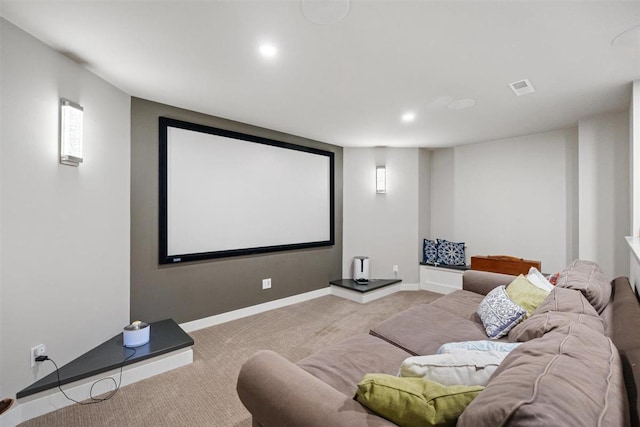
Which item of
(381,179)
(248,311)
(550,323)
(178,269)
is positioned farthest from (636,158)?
Result: (178,269)

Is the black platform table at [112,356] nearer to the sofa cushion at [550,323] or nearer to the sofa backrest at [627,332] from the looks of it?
the sofa cushion at [550,323]

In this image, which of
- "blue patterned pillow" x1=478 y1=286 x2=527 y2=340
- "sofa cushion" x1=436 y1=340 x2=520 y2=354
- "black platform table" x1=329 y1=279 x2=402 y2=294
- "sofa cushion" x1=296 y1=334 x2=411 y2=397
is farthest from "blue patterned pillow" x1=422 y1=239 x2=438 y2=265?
"sofa cushion" x1=436 y1=340 x2=520 y2=354

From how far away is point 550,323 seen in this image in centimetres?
129

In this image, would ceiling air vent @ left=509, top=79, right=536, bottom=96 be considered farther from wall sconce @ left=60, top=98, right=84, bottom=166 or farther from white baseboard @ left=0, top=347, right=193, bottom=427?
white baseboard @ left=0, top=347, right=193, bottom=427

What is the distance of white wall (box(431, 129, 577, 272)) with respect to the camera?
3.89 metres

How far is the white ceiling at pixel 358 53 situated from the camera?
1605 millimetres

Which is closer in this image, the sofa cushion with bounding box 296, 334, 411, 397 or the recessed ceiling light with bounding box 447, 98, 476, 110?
the sofa cushion with bounding box 296, 334, 411, 397

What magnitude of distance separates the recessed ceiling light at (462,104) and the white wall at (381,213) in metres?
1.90

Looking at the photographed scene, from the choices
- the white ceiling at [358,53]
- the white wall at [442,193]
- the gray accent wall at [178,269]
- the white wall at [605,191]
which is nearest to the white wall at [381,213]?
the white wall at [442,193]

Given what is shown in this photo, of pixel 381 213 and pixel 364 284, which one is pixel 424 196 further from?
pixel 364 284

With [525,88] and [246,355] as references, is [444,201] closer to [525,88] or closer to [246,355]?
[525,88]

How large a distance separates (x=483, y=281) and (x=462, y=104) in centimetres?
181

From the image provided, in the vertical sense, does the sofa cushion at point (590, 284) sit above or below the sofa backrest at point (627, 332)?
above

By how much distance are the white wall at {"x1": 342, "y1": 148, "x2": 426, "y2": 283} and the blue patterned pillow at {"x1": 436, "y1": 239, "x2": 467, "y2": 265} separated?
0.40 metres
